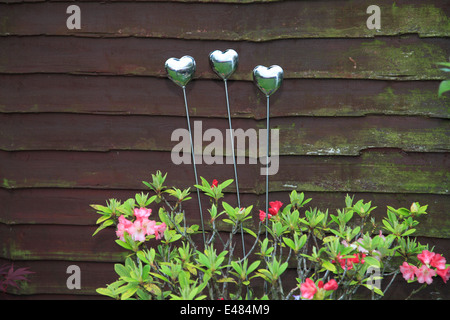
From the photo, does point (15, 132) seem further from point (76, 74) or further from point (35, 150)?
point (76, 74)

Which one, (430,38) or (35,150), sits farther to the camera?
(35,150)

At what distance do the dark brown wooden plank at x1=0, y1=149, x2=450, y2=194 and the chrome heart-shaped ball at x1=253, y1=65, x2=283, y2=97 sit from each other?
35cm

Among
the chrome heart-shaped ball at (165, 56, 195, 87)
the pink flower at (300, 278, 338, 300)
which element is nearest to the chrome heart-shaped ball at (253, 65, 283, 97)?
the chrome heart-shaped ball at (165, 56, 195, 87)

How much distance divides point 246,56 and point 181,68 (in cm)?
31

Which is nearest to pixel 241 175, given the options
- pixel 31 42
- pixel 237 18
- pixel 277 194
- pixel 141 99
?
pixel 277 194

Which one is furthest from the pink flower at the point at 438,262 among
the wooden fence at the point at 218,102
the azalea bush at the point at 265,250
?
the wooden fence at the point at 218,102

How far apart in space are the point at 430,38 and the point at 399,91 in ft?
0.82

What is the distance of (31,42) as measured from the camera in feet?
6.68

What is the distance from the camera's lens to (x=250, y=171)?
80.9 inches

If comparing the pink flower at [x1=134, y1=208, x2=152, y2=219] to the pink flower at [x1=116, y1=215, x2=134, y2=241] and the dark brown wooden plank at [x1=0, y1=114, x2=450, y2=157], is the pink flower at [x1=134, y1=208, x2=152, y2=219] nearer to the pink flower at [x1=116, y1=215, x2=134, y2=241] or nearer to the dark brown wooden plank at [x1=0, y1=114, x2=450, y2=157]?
the pink flower at [x1=116, y1=215, x2=134, y2=241]

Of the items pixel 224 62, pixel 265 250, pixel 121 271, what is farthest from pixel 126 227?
pixel 224 62

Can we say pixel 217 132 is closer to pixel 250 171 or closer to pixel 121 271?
pixel 250 171
